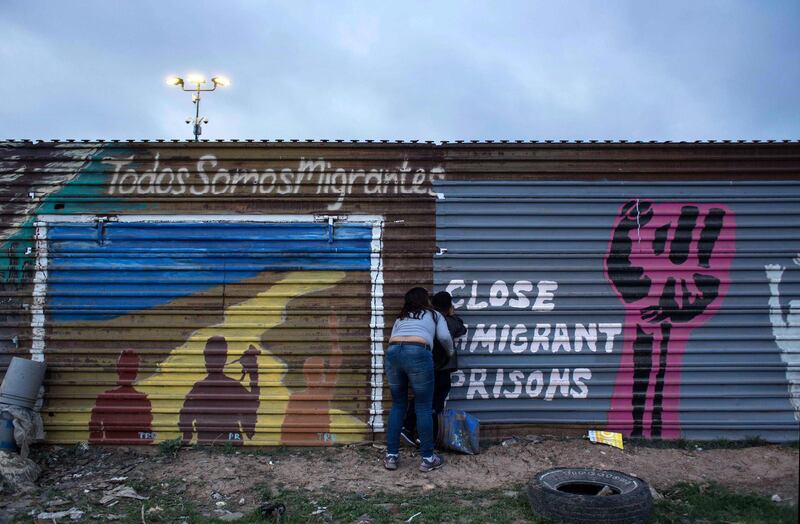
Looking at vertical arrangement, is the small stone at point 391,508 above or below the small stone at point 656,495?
below

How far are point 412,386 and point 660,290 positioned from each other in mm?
2877

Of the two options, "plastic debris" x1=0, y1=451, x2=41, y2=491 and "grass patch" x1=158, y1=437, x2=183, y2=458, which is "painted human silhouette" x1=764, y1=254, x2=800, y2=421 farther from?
"plastic debris" x1=0, y1=451, x2=41, y2=491

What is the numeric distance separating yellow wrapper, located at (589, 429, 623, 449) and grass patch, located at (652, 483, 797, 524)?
37.9 inches

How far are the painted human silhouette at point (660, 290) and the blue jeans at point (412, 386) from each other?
6.85 ft

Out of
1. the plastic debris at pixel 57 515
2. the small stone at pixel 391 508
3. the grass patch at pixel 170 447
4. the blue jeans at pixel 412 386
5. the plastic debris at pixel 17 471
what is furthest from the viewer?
the grass patch at pixel 170 447

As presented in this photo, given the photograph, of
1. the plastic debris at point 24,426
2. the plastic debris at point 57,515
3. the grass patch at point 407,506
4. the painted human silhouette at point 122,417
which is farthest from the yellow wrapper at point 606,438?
the plastic debris at point 24,426

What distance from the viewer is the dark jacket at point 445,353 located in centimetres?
582

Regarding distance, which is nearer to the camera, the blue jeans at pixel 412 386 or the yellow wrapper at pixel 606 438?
the blue jeans at pixel 412 386

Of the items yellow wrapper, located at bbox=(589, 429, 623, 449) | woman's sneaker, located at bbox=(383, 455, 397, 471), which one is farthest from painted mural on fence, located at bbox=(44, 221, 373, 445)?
yellow wrapper, located at bbox=(589, 429, 623, 449)

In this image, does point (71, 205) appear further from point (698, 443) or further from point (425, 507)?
point (698, 443)

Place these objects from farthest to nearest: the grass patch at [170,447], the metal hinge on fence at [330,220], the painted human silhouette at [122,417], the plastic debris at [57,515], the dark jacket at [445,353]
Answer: the metal hinge on fence at [330,220] → the painted human silhouette at [122,417] → the grass patch at [170,447] → the dark jacket at [445,353] → the plastic debris at [57,515]

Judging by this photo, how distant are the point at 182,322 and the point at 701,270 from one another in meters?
5.54

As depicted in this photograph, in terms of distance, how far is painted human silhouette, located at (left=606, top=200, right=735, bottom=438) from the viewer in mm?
6164

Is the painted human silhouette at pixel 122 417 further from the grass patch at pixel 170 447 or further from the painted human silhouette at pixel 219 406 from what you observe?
the painted human silhouette at pixel 219 406
